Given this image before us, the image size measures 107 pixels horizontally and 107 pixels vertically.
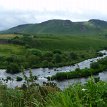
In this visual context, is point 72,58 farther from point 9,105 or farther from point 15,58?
point 9,105

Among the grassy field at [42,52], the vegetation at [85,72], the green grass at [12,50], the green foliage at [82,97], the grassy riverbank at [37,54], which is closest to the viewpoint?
the green foliage at [82,97]

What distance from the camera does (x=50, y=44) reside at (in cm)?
19138

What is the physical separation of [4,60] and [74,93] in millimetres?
124223

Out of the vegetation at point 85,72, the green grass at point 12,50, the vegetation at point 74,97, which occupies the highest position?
the vegetation at point 74,97

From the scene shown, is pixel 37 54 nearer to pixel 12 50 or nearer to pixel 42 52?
pixel 42 52

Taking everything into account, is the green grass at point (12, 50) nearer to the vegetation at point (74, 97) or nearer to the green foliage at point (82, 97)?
the vegetation at point (74, 97)

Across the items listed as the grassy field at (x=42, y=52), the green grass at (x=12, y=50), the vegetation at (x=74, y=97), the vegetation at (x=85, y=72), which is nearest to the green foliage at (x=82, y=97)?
the vegetation at (x=74, y=97)

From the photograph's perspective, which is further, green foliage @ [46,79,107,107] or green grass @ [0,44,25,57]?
green grass @ [0,44,25,57]

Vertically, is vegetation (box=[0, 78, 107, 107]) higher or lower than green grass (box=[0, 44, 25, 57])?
higher

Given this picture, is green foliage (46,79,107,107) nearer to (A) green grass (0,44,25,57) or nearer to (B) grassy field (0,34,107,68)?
(B) grassy field (0,34,107,68)

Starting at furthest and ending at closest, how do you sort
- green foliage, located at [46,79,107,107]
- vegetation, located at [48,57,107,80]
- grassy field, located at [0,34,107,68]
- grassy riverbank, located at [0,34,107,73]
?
grassy field, located at [0,34,107,68]
grassy riverbank, located at [0,34,107,73]
vegetation, located at [48,57,107,80]
green foliage, located at [46,79,107,107]

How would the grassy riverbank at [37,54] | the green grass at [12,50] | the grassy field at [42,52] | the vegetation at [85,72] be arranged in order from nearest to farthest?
the vegetation at [85,72], the grassy riverbank at [37,54], the grassy field at [42,52], the green grass at [12,50]

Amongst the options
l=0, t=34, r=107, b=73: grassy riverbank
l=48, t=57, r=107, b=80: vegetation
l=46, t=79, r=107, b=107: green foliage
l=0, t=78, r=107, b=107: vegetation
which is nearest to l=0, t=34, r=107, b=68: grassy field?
l=0, t=34, r=107, b=73: grassy riverbank

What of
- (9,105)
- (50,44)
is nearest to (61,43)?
(50,44)
